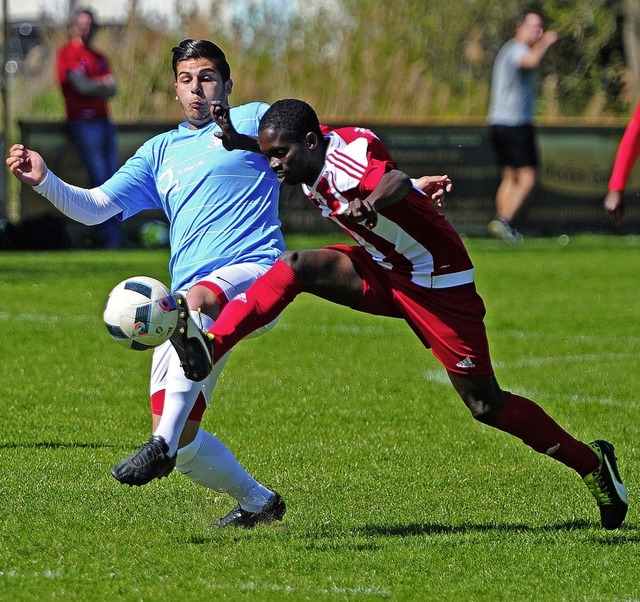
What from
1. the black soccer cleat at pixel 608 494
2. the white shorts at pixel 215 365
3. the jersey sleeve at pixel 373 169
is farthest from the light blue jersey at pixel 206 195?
the black soccer cleat at pixel 608 494

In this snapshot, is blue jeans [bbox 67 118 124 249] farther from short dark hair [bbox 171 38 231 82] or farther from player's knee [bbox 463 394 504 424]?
player's knee [bbox 463 394 504 424]

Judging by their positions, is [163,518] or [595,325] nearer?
[163,518]

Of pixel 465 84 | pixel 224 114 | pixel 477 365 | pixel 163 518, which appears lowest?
pixel 465 84

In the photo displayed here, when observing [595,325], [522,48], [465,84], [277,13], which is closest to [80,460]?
[595,325]

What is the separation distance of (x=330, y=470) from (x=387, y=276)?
58.1 inches

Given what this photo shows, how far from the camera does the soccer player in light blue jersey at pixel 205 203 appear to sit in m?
5.70

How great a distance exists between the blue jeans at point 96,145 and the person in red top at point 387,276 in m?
11.4

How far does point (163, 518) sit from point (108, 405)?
8.62ft

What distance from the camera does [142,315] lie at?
513 cm

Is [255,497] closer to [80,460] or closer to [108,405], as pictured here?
[80,460]

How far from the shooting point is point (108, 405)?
329 inches

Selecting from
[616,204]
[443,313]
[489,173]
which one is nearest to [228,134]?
[443,313]

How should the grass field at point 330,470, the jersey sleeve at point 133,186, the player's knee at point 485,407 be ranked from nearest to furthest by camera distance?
the grass field at point 330,470 < the player's knee at point 485,407 < the jersey sleeve at point 133,186

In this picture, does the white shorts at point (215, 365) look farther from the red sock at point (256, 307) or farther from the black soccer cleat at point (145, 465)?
the black soccer cleat at point (145, 465)
